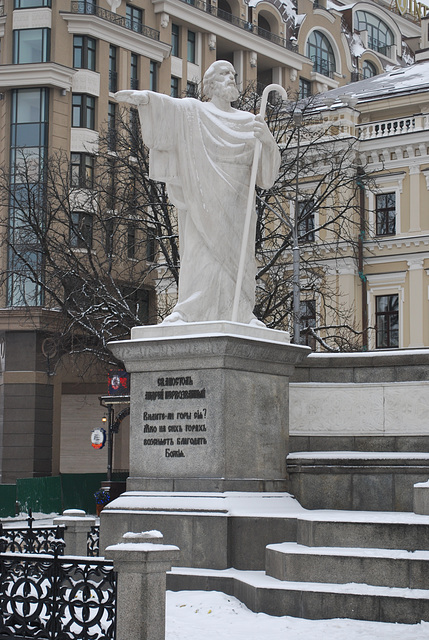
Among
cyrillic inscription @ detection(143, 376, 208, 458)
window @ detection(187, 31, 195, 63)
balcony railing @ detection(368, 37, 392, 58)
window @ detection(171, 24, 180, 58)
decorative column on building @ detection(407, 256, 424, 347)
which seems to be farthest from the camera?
balcony railing @ detection(368, 37, 392, 58)

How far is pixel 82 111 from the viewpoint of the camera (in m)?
45.3

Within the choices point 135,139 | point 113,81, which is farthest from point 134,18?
point 135,139

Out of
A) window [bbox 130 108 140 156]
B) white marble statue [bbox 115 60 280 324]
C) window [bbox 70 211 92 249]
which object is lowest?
white marble statue [bbox 115 60 280 324]

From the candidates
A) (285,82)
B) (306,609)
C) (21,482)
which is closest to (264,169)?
(306,609)

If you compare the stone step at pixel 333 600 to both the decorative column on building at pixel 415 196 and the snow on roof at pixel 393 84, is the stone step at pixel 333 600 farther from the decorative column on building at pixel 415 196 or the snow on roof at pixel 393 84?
the snow on roof at pixel 393 84

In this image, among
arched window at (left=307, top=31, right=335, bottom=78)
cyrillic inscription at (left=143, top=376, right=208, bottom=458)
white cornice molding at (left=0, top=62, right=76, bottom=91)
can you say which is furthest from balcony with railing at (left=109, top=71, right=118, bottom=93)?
cyrillic inscription at (left=143, top=376, right=208, bottom=458)

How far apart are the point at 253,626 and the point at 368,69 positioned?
59.6 meters

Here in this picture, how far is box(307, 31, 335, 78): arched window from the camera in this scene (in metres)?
60.8

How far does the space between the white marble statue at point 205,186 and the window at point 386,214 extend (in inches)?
1237

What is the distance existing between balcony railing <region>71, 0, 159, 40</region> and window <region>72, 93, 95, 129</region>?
346 centimetres

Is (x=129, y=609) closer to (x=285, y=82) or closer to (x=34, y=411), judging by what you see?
(x=34, y=411)

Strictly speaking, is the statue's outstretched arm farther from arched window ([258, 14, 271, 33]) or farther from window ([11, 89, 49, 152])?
arched window ([258, 14, 271, 33])

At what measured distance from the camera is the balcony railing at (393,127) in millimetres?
42062

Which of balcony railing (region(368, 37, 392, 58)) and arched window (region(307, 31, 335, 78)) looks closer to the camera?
arched window (region(307, 31, 335, 78))
